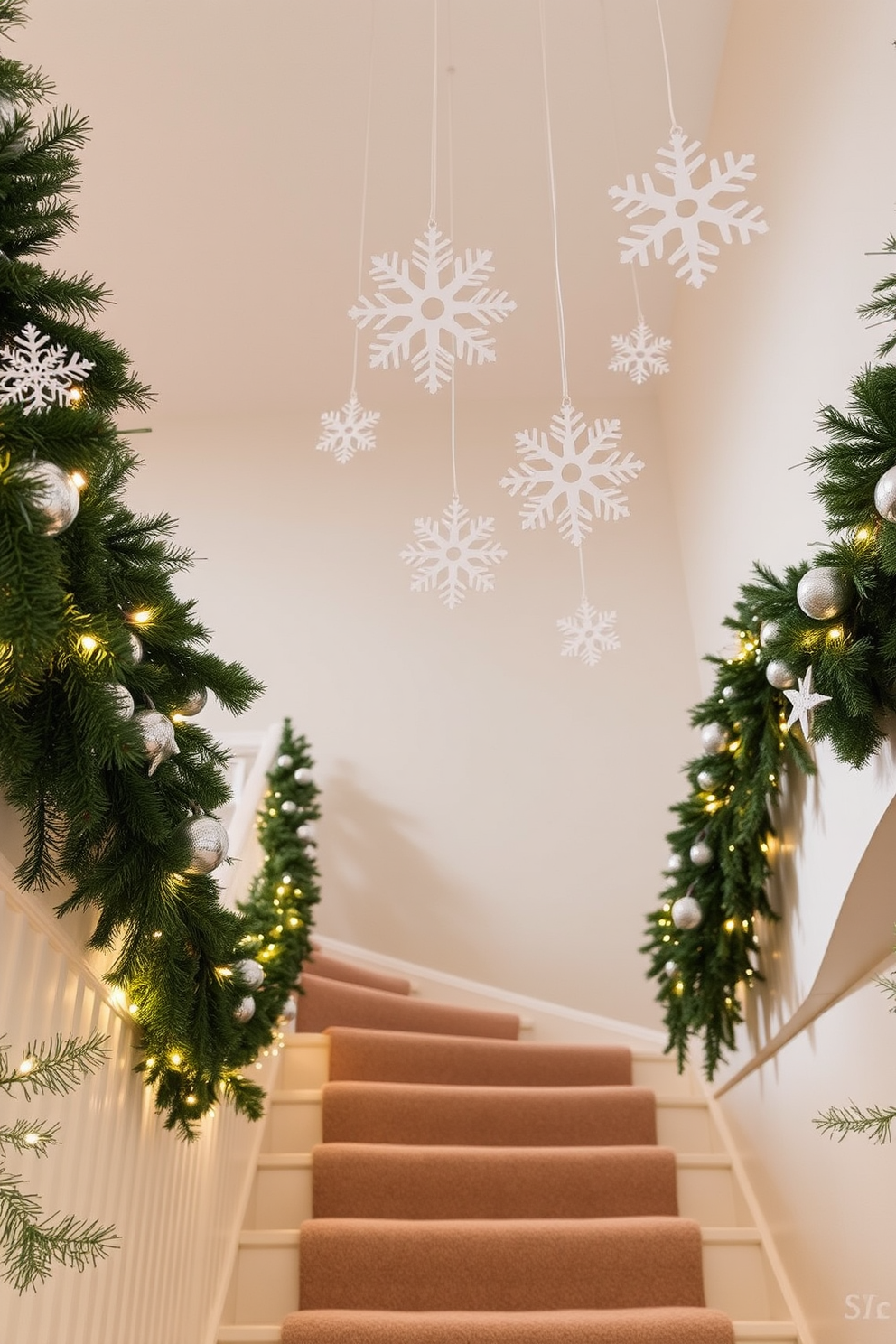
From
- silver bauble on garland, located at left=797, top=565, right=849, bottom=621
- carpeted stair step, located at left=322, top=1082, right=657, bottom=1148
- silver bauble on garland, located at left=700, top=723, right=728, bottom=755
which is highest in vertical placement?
silver bauble on garland, located at left=700, top=723, right=728, bottom=755

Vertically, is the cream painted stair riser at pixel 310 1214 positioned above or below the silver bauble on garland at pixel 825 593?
below

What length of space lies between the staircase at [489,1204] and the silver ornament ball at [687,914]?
74cm

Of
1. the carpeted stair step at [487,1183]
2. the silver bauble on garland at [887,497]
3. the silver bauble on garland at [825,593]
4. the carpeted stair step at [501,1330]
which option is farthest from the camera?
the carpeted stair step at [487,1183]

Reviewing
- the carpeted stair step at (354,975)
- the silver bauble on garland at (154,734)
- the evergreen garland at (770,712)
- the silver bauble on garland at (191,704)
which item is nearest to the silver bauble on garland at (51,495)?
the silver bauble on garland at (154,734)

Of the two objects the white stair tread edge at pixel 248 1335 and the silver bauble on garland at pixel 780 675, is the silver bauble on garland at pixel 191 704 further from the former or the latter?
the white stair tread edge at pixel 248 1335

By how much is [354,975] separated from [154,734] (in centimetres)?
277

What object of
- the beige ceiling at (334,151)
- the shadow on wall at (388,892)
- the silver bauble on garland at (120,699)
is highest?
the beige ceiling at (334,151)

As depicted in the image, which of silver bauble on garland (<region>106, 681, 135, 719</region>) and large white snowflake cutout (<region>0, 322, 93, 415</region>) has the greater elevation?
large white snowflake cutout (<region>0, 322, 93, 415</region>)

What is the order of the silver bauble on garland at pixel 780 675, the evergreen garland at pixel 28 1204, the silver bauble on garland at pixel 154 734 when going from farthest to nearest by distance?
1. the silver bauble on garland at pixel 780 675
2. the silver bauble on garland at pixel 154 734
3. the evergreen garland at pixel 28 1204

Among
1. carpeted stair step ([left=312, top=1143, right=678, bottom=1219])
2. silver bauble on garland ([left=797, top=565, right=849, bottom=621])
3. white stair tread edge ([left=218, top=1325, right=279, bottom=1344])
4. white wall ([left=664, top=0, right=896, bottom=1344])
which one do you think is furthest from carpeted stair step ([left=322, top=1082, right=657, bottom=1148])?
silver bauble on garland ([left=797, top=565, right=849, bottom=621])

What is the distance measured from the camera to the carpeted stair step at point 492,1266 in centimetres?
260

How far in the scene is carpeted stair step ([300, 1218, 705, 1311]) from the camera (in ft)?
8.53

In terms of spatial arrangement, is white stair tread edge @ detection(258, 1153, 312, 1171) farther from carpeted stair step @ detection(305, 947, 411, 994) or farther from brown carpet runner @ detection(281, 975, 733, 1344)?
carpeted stair step @ detection(305, 947, 411, 994)

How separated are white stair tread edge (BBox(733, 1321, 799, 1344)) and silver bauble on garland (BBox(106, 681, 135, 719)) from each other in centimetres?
206
